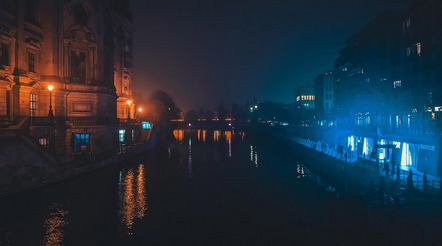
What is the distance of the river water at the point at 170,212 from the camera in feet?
49.4

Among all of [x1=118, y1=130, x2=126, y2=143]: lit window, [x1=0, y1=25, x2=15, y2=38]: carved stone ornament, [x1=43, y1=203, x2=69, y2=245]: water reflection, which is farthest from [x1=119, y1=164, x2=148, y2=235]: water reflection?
[x1=118, y1=130, x2=126, y2=143]: lit window

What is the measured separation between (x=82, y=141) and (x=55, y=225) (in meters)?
22.9

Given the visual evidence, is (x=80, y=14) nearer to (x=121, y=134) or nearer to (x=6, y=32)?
(x=6, y=32)

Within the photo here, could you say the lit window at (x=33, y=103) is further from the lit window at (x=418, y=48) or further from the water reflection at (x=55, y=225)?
the lit window at (x=418, y=48)

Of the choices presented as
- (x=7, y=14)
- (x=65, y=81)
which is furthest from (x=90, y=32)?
(x=7, y=14)

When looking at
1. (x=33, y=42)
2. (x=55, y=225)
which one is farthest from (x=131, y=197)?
(x=33, y=42)

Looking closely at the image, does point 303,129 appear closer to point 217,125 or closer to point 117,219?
point 117,219

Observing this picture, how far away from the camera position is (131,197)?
862 inches

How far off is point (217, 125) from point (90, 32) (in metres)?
139

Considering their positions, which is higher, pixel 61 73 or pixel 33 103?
pixel 61 73

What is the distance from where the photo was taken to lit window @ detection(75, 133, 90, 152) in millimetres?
36406

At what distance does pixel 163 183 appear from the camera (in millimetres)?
27094

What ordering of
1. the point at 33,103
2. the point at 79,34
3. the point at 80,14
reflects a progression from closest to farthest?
1. the point at 33,103
2. the point at 79,34
3. the point at 80,14

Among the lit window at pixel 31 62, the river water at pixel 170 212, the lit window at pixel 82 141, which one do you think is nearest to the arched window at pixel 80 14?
the lit window at pixel 31 62
